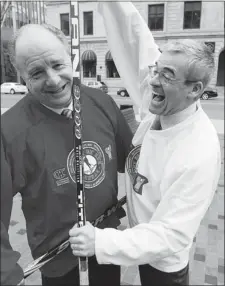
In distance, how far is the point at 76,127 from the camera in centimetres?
105

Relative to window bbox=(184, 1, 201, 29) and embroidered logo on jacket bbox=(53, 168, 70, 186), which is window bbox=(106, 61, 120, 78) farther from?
window bbox=(184, 1, 201, 29)

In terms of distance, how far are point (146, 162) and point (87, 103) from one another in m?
0.43

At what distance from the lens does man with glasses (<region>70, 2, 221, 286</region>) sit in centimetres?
103

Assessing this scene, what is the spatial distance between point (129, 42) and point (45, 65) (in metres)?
0.62

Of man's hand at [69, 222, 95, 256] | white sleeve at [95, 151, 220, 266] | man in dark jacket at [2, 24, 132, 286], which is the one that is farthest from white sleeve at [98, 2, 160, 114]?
man's hand at [69, 222, 95, 256]

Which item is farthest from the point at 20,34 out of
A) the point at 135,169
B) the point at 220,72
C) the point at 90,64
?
the point at 220,72

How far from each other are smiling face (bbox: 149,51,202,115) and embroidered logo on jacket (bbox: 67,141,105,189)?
0.34 m

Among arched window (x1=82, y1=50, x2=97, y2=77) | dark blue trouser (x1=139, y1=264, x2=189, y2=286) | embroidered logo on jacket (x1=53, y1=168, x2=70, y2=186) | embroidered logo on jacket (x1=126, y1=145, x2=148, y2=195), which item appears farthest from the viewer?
arched window (x1=82, y1=50, x2=97, y2=77)

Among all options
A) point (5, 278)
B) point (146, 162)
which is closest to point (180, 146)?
point (146, 162)

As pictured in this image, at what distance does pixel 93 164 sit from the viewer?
4.26 feet

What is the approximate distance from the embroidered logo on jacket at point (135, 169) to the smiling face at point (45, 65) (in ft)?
1.49

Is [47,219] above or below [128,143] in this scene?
below

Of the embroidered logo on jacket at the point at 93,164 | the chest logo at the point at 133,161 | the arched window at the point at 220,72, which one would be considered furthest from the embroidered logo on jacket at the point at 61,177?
the arched window at the point at 220,72

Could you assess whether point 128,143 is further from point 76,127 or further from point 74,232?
point 74,232
